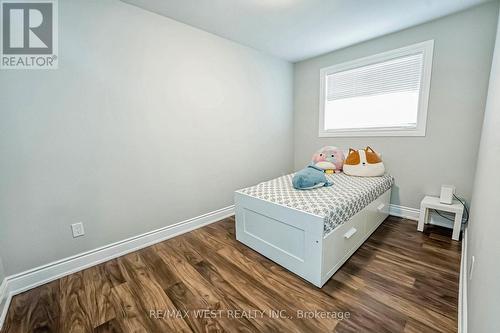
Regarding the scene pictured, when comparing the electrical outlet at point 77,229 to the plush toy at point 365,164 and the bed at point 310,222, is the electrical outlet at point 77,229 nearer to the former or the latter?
the bed at point 310,222

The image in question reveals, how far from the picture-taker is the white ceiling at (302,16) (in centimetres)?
185

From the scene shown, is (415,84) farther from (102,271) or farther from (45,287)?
(45,287)

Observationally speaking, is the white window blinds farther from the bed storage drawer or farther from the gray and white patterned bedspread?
the bed storage drawer

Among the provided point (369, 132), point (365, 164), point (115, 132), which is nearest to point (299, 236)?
point (365, 164)

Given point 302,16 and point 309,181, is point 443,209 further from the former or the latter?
point 302,16

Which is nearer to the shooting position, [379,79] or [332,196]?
[332,196]

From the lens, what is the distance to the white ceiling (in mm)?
1854

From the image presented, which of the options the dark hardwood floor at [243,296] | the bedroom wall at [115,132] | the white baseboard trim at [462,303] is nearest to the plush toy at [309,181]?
the dark hardwood floor at [243,296]

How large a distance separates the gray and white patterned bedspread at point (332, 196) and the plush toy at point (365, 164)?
9 cm

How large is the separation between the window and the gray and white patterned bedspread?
2.36ft

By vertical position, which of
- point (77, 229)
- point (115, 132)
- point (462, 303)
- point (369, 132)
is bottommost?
point (462, 303)

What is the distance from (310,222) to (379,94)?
7.11 feet

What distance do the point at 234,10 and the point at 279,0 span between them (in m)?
0.43

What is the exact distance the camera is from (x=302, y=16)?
6.76 feet
